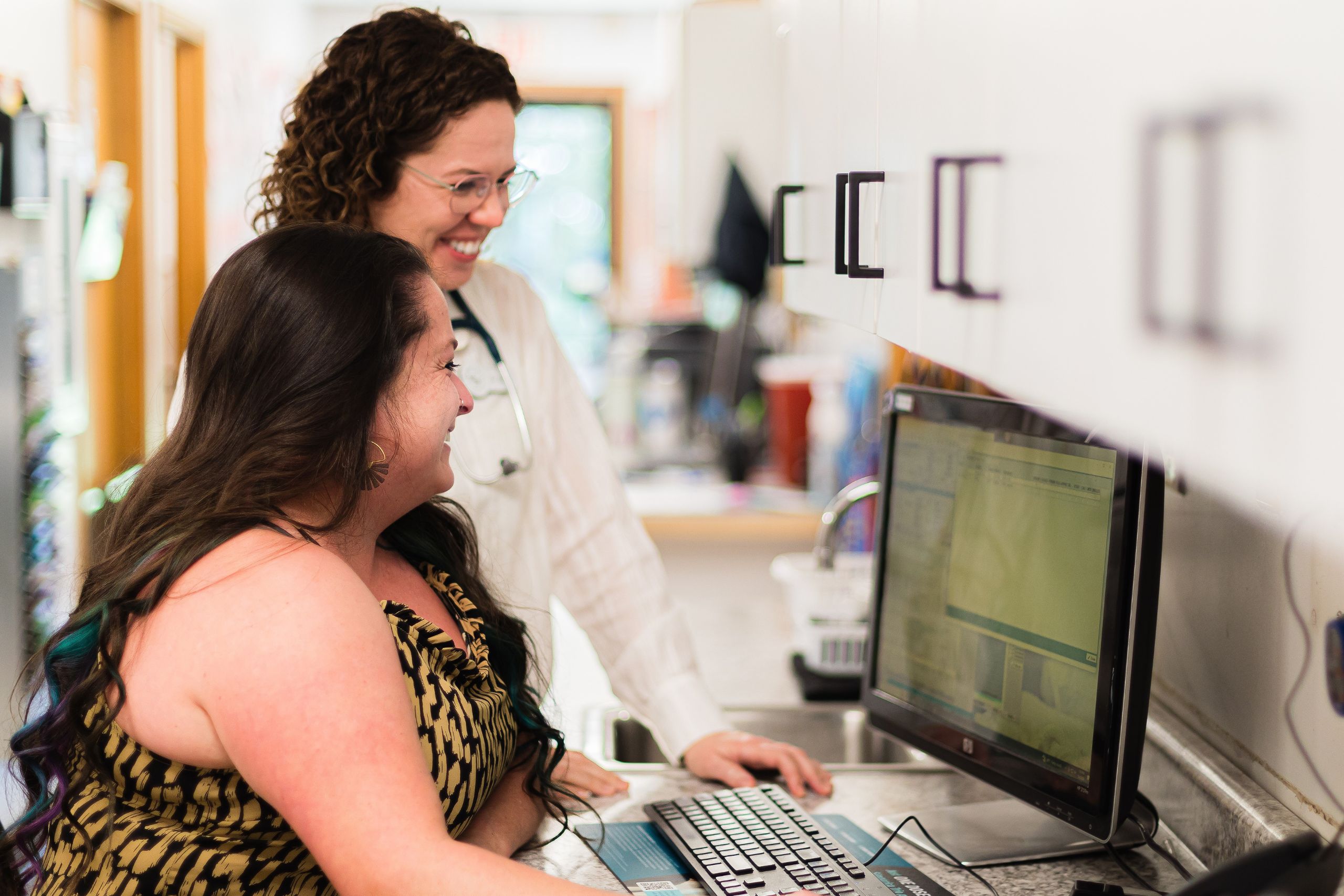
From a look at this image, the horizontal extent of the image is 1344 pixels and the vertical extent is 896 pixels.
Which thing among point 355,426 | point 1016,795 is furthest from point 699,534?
point 355,426

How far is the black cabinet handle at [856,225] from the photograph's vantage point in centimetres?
111

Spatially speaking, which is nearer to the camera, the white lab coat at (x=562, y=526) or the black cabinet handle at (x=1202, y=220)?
the black cabinet handle at (x=1202, y=220)

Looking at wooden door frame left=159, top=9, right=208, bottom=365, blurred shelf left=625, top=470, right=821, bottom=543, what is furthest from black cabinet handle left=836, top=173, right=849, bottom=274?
wooden door frame left=159, top=9, right=208, bottom=365

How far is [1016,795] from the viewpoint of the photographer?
3.76 ft

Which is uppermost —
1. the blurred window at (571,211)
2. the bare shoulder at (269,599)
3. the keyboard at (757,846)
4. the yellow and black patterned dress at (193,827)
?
the blurred window at (571,211)

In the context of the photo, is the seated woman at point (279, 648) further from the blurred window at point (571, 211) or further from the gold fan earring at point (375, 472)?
the blurred window at point (571, 211)

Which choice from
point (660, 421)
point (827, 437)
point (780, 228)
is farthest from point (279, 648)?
point (660, 421)

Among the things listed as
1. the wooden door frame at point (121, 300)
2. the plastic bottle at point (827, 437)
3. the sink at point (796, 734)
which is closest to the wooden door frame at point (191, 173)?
the wooden door frame at point (121, 300)

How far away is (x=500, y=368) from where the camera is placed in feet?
5.09

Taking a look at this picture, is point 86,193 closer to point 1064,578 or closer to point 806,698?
point 806,698

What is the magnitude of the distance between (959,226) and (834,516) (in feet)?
3.47

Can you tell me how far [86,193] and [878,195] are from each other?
2.78m

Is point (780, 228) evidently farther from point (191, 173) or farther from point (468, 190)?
point (191, 173)

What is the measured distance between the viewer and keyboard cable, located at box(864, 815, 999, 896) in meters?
1.12
